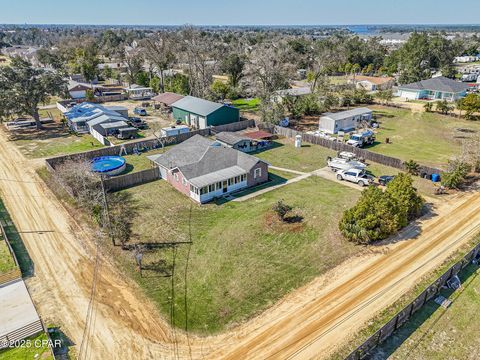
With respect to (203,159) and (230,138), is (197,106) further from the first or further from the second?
(203,159)

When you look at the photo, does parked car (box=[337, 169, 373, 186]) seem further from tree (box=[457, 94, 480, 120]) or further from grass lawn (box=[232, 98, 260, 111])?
tree (box=[457, 94, 480, 120])

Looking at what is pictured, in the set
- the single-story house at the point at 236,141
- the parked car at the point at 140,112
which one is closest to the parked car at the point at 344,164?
the single-story house at the point at 236,141

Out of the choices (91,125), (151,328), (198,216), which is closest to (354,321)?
(151,328)

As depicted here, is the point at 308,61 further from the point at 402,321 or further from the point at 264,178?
the point at 402,321

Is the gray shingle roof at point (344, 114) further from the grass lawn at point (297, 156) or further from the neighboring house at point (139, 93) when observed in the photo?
the neighboring house at point (139, 93)

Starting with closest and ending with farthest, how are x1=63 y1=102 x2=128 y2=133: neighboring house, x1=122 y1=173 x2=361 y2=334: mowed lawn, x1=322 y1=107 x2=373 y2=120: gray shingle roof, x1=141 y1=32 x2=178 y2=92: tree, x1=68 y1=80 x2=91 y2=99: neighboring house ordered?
x1=122 y1=173 x2=361 y2=334: mowed lawn → x1=63 y1=102 x2=128 y2=133: neighboring house → x1=322 y1=107 x2=373 y2=120: gray shingle roof → x1=68 y1=80 x2=91 y2=99: neighboring house → x1=141 y1=32 x2=178 y2=92: tree

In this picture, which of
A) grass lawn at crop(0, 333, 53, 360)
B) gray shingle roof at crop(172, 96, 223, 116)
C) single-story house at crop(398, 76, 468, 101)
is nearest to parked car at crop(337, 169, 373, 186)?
gray shingle roof at crop(172, 96, 223, 116)

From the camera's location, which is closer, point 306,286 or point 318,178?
point 306,286
